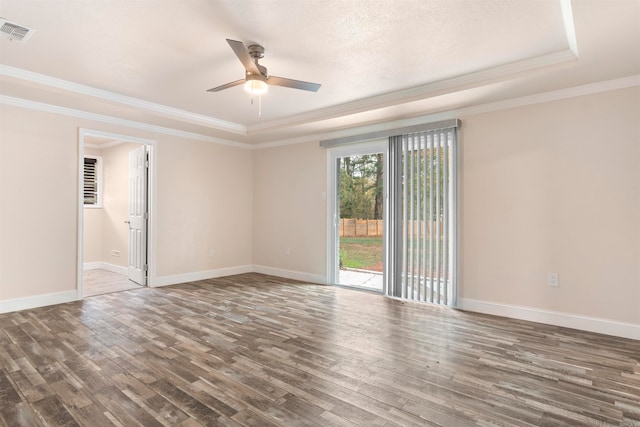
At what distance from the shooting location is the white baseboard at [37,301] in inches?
150

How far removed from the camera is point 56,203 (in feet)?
13.8

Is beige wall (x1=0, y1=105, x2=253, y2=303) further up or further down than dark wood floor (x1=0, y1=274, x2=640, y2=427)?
further up

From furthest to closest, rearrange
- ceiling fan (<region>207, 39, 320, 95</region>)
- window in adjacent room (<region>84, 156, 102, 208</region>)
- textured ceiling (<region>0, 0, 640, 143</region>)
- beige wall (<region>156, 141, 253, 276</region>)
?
window in adjacent room (<region>84, 156, 102, 208</region>), beige wall (<region>156, 141, 253, 276</region>), ceiling fan (<region>207, 39, 320, 95</region>), textured ceiling (<region>0, 0, 640, 143</region>)

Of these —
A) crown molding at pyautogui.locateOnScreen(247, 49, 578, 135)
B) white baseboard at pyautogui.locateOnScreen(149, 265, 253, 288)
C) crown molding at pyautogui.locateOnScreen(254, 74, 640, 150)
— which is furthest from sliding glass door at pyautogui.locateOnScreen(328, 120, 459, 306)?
white baseboard at pyautogui.locateOnScreen(149, 265, 253, 288)

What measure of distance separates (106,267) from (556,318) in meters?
7.45

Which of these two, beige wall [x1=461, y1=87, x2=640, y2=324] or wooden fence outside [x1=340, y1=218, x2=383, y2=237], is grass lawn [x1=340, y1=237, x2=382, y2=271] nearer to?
wooden fence outside [x1=340, y1=218, x2=383, y2=237]

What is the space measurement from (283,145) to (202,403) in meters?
4.68

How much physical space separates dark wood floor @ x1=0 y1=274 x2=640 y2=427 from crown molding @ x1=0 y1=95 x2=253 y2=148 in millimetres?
2403

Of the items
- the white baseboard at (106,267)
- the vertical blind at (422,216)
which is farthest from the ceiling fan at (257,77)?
the white baseboard at (106,267)

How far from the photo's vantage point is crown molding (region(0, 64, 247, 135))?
10.9ft

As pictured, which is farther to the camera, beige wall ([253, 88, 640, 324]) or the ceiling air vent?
beige wall ([253, 88, 640, 324])

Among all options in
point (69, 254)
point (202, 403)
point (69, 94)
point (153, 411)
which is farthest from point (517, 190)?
point (69, 254)

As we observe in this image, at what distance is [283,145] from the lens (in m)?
6.05

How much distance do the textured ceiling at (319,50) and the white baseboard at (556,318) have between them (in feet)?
7.65
